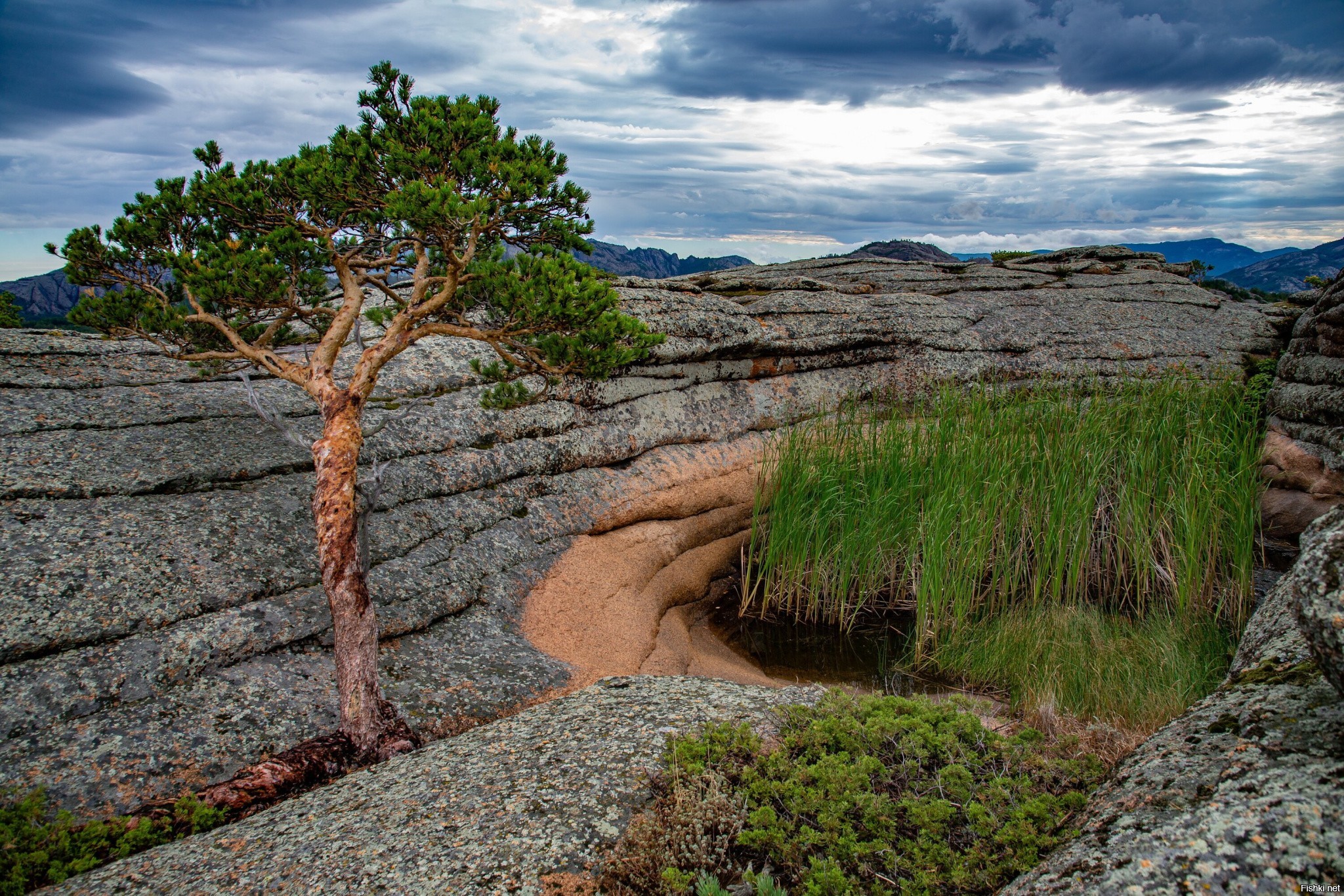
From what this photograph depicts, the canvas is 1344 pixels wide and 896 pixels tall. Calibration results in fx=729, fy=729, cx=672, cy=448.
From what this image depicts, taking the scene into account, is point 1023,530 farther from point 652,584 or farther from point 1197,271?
point 1197,271

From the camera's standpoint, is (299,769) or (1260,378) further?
(1260,378)

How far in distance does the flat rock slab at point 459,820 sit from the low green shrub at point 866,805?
0.99 feet

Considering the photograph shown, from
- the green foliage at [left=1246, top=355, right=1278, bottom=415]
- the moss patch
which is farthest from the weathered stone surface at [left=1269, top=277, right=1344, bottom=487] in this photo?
the moss patch

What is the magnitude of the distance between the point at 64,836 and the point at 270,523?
10.2 feet

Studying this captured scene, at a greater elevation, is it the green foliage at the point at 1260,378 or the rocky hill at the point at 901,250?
the rocky hill at the point at 901,250

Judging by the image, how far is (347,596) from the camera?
5.53 m

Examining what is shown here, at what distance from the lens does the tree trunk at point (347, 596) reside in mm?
5383

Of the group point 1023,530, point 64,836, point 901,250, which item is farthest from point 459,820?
point 901,250

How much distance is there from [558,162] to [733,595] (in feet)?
20.0

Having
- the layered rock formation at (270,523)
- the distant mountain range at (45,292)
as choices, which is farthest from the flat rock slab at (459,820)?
the distant mountain range at (45,292)

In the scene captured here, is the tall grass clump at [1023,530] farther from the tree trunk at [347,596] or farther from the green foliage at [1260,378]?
the tree trunk at [347,596]

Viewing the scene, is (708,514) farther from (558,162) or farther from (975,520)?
(558,162)

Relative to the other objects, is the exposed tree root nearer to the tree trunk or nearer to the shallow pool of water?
the tree trunk

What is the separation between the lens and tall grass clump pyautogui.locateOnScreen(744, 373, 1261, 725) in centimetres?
809
